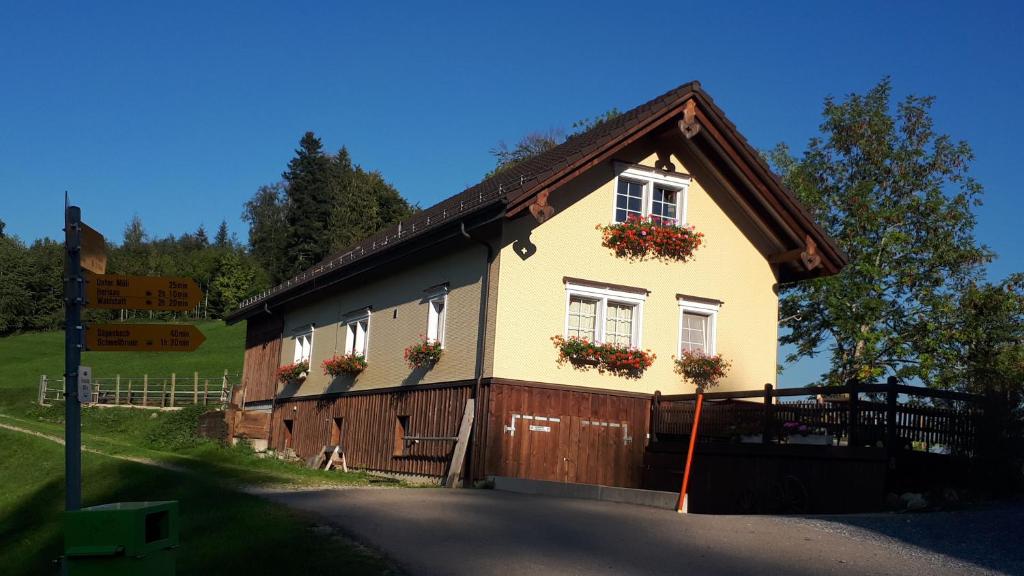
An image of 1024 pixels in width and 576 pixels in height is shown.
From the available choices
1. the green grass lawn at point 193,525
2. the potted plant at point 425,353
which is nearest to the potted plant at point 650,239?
the potted plant at point 425,353

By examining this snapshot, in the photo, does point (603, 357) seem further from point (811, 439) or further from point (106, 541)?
point (106, 541)

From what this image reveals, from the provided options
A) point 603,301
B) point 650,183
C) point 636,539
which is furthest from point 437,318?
point 636,539

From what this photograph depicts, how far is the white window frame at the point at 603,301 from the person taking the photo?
19312 mm

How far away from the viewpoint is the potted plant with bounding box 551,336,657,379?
19.0 metres

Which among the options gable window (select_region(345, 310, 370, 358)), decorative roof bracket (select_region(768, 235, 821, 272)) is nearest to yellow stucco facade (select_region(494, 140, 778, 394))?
decorative roof bracket (select_region(768, 235, 821, 272))

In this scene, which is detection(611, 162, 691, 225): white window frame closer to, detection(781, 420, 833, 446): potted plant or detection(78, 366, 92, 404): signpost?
detection(781, 420, 833, 446): potted plant

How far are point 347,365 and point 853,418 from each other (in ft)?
39.4

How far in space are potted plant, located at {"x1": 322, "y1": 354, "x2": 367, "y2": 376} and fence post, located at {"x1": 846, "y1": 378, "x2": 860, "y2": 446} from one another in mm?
11559

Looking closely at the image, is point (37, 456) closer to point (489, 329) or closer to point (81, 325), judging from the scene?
point (489, 329)

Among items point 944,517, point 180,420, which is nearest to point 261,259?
point 180,420

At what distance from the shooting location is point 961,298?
2988 cm

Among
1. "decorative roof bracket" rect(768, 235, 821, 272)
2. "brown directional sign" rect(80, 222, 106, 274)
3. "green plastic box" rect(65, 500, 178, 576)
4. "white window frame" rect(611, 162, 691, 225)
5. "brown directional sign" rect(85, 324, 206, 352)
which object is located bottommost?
"green plastic box" rect(65, 500, 178, 576)

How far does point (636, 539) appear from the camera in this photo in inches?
431

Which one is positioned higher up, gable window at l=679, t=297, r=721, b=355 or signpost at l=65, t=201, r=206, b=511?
gable window at l=679, t=297, r=721, b=355
